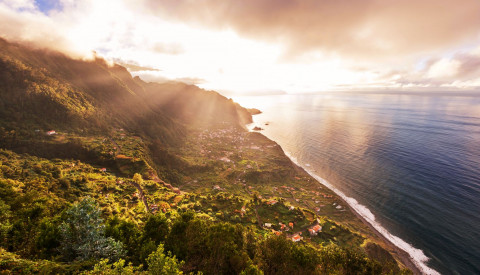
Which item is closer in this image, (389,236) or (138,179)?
(389,236)

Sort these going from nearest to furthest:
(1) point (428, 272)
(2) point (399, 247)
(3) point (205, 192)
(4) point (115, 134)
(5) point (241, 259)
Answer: (5) point (241, 259), (1) point (428, 272), (2) point (399, 247), (3) point (205, 192), (4) point (115, 134)

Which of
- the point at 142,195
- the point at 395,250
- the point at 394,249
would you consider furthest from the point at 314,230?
the point at 142,195

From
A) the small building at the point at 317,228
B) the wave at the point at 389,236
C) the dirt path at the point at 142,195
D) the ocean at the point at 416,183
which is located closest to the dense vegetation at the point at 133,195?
the dirt path at the point at 142,195

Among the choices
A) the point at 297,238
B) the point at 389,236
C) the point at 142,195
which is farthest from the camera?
the point at 142,195

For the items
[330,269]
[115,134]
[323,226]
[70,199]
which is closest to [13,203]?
[70,199]

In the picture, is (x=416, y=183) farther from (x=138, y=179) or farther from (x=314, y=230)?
(x=138, y=179)

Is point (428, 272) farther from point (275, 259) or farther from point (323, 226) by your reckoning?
point (275, 259)
